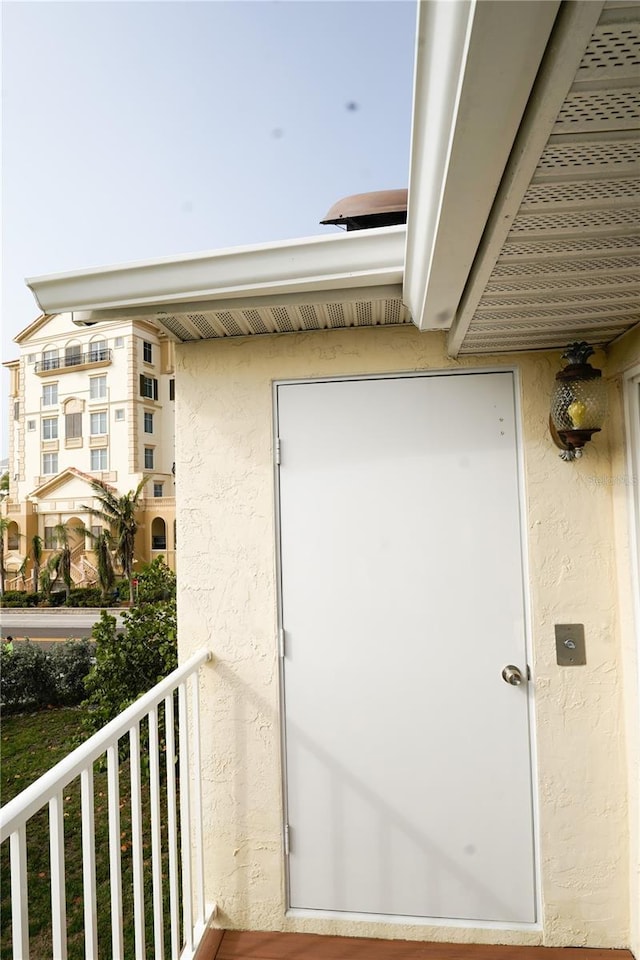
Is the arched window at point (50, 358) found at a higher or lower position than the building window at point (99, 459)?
higher

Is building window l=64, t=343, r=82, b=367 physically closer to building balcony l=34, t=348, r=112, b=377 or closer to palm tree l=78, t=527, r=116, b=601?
building balcony l=34, t=348, r=112, b=377

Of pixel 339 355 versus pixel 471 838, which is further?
pixel 339 355

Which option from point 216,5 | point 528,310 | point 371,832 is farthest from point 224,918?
point 216,5

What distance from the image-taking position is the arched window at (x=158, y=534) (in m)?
20.5

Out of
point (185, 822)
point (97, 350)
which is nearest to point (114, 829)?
point (185, 822)

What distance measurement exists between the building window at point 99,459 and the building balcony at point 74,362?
3565 millimetres

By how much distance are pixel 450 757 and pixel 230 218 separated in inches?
900

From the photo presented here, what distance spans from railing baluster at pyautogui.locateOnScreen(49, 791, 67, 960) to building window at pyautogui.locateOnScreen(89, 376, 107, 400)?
23450mm

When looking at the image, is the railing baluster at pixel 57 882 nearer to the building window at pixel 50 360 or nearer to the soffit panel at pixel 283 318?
the soffit panel at pixel 283 318

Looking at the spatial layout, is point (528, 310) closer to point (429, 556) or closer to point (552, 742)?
point (429, 556)

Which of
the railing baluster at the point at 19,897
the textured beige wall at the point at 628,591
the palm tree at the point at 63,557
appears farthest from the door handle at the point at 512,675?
the palm tree at the point at 63,557

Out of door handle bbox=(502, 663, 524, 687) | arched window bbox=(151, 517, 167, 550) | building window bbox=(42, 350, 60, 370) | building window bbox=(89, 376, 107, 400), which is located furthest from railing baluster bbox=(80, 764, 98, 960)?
building window bbox=(42, 350, 60, 370)

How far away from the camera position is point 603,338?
2.00 meters

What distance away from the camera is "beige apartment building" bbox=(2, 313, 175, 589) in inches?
824
